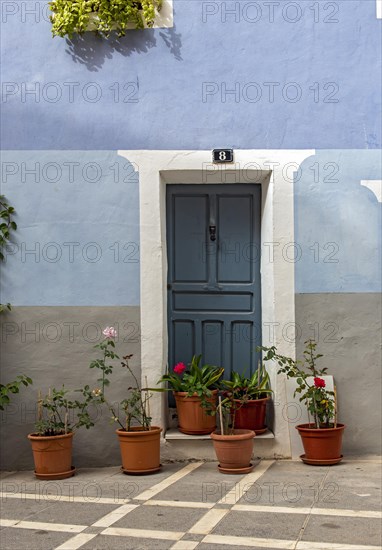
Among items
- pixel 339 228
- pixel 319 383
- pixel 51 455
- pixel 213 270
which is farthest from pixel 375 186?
pixel 51 455

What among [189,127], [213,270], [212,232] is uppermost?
[189,127]

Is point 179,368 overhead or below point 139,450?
overhead

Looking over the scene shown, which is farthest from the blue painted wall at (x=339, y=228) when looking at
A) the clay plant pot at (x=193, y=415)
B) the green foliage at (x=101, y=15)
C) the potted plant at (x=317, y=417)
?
the green foliage at (x=101, y=15)

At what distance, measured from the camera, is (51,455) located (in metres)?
6.16

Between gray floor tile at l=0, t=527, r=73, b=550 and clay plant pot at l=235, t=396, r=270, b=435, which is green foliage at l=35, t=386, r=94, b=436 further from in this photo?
gray floor tile at l=0, t=527, r=73, b=550

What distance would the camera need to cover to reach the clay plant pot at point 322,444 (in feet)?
20.4

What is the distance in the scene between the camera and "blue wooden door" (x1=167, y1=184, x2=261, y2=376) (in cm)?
704

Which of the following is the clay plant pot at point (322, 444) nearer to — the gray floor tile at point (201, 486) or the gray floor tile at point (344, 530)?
the gray floor tile at point (201, 486)

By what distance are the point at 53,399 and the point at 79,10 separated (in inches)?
131

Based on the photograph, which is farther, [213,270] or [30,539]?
[213,270]

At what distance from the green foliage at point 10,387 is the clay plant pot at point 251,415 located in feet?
5.94

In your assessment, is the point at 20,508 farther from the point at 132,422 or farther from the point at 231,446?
the point at 231,446

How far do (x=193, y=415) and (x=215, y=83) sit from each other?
9.46ft

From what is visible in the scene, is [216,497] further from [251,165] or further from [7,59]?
[7,59]
